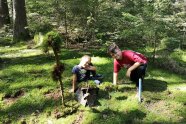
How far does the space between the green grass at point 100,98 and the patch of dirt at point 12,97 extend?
0.03 m

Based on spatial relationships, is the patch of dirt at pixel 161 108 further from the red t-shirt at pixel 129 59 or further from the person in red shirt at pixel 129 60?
the red t-shirt at pixel 129 59

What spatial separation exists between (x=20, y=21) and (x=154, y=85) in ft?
28.8

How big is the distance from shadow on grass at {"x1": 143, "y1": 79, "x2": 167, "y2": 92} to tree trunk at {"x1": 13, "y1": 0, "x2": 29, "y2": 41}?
7800 millimetres

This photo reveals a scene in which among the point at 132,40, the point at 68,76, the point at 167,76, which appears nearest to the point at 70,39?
the point at 132,40

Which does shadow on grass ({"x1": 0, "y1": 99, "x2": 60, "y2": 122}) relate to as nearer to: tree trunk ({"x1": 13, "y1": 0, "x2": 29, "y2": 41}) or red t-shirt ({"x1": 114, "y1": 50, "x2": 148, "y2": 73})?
red t-shirt ({"x1": 114, "y1": 50, "x2": 148, "y2": 73})

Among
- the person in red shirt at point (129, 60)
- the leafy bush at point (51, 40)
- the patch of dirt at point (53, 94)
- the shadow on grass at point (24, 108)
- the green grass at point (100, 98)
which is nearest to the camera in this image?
the leafy bush at point (51, 40)

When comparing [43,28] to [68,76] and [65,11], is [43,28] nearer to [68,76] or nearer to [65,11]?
[65,11]

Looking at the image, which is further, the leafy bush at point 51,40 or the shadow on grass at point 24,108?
the shadow on grass at point 24,108

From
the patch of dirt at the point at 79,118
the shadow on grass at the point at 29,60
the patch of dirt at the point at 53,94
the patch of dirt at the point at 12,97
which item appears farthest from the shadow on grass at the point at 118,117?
the shadow on grass at the point at 29,60

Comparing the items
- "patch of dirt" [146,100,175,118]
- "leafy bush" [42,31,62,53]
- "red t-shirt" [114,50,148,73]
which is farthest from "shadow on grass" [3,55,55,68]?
"patch of dirt" [146,100,175,118]

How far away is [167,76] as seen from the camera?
36.2ft

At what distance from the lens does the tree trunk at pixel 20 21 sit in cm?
1581

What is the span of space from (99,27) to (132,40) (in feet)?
6.83

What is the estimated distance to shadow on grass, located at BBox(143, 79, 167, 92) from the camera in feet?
32.2
